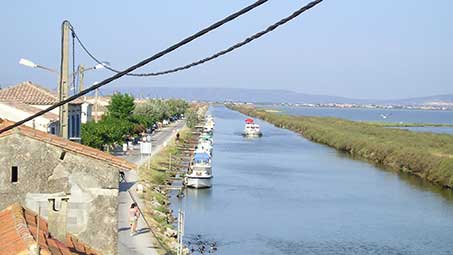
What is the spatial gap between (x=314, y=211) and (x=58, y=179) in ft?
74.3

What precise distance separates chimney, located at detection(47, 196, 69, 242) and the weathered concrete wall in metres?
0.06

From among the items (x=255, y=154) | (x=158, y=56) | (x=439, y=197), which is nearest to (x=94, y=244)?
(x=158, y=56)

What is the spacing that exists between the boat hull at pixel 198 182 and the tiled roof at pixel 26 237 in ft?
87.8

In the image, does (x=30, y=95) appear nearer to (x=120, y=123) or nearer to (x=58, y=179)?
(x=120, y=123)

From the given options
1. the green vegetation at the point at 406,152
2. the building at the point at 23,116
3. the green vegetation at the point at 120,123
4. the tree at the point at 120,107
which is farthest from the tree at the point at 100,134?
the green vegetation at the point at 406,152

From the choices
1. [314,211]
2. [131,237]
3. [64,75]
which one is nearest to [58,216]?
[64,75]

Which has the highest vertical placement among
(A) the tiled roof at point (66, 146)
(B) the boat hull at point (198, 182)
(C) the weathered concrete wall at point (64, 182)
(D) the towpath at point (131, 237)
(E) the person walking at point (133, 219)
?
(A) the tiled roof at point (66, 146)

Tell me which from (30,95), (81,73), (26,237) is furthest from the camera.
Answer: (30,95)

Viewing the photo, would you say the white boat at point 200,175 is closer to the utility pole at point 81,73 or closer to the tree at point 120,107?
the utility pole at point 81,73

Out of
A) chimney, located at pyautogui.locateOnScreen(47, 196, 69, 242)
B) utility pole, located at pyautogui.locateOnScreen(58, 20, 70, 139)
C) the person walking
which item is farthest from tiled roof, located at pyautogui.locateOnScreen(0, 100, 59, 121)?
chimney, located at pyautogui.locateOnScreen(47, 196, 69, 242)

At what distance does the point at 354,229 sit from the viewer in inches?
1038

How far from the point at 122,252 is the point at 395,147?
139ft

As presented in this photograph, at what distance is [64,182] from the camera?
8.80 metres

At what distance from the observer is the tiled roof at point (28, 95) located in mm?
30656
